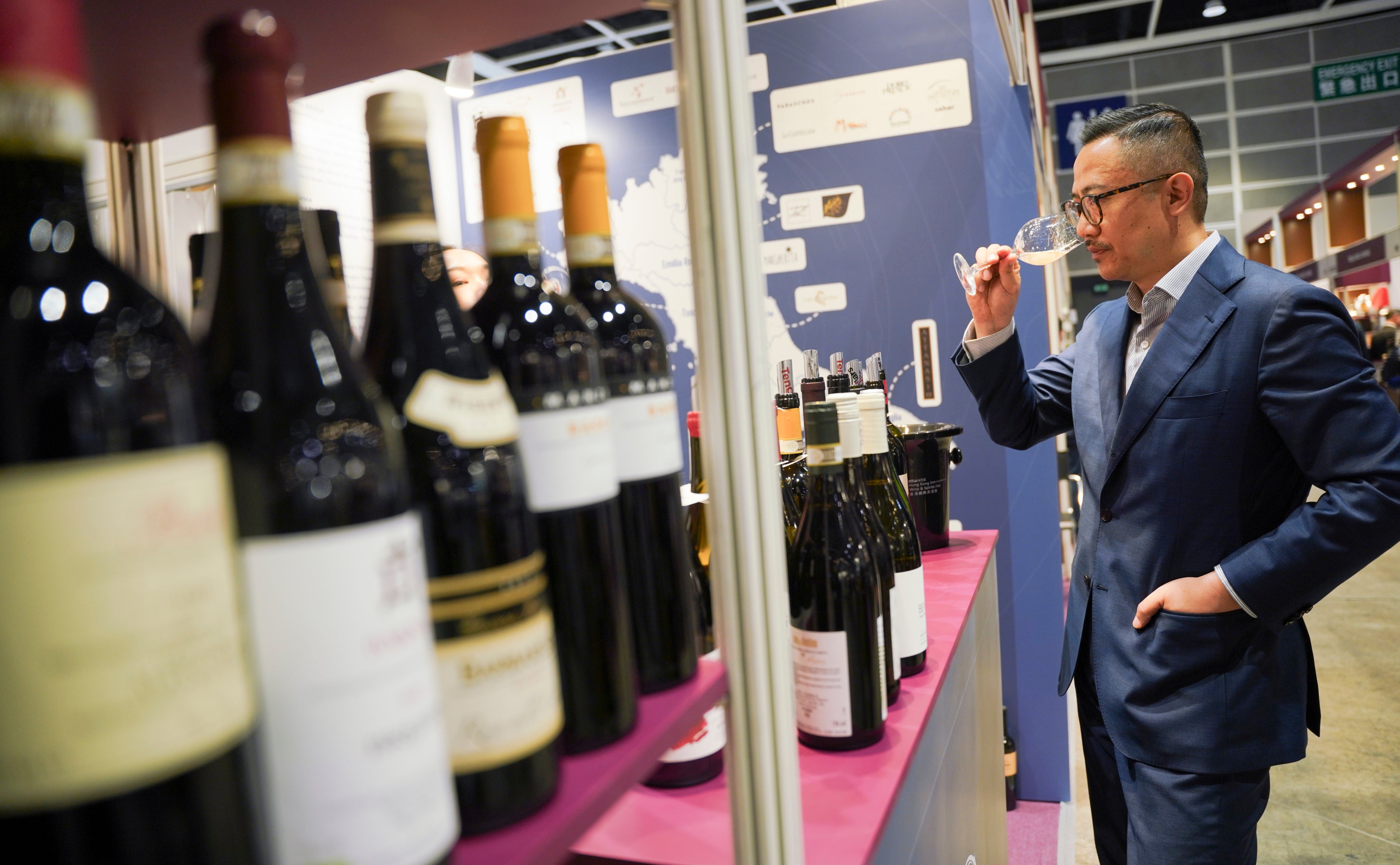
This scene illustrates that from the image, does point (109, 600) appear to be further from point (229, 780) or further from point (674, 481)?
point (674, 481)

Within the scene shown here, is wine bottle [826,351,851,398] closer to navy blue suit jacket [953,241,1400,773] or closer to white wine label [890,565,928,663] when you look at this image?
white wine label [890,565,928,663]

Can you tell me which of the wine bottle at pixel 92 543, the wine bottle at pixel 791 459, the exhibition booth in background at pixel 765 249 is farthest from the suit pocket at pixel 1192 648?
the wine bottle at pixel 92 543

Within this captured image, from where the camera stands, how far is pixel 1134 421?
178 cm

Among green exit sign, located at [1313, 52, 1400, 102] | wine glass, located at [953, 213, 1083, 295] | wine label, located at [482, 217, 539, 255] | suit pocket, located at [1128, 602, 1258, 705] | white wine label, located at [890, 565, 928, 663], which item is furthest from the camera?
green exit sign, located at [1313, 52, 1400, 102]

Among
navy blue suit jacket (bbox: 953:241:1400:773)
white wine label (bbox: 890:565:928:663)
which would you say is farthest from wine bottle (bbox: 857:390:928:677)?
navy blue suit jacket (bbox: 953:241:1400:773)

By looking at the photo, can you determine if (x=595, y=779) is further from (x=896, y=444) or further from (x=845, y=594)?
(x=896, y=444)

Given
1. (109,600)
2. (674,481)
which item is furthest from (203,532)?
(674,481)

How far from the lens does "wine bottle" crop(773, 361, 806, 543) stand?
1264 millimetres

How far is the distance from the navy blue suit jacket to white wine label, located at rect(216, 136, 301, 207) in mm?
1784

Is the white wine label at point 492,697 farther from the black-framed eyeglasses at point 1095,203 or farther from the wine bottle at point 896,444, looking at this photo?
the black-framed eyeglasses at point 1095,203

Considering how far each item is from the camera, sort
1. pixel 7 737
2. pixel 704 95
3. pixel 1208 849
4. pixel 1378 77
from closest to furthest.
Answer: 1. pixel 7 737
2. pixel 704 95
3. pixel 1208 849
4. pixel 1378 77

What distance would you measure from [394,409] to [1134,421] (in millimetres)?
1735

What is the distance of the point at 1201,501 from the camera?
171 cm

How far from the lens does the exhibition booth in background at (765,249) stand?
23.9 inches
